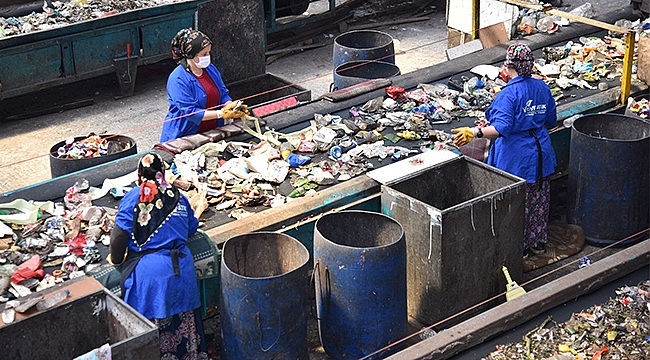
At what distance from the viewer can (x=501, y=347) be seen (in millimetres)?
5812

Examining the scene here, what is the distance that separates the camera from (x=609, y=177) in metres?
8.25

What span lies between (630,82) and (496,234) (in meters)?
2.83

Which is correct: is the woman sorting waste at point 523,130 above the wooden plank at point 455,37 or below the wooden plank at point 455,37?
above

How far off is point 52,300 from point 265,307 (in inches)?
51.6

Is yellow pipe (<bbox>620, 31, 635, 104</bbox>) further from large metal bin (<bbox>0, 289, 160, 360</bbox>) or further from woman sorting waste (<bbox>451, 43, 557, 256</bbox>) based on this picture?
large metal bin (<bbox>0, 289, 160, 360</bbox>)

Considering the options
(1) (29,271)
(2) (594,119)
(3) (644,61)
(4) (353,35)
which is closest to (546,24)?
(3) (644,61)

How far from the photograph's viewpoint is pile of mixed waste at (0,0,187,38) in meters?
11.3

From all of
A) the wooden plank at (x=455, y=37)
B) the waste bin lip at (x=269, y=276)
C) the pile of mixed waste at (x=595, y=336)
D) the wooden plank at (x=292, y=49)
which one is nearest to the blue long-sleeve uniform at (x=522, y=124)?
the pile of mixed waste at (x=595, y=336)

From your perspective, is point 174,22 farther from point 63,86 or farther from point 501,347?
point 501,347

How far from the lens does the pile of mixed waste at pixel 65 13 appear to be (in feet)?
37.0

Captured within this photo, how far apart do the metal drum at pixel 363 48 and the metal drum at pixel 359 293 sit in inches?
137

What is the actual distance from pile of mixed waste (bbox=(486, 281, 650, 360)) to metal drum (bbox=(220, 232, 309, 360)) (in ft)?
4.37

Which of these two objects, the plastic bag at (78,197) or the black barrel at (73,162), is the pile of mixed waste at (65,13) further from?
the plastic bag at (78,197)

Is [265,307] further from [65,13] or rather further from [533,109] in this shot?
[65,13]
